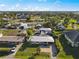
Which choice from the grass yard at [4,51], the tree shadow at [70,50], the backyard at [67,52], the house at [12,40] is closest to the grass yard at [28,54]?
the grass yard at [4,51]

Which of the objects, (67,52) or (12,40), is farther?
(12,40)

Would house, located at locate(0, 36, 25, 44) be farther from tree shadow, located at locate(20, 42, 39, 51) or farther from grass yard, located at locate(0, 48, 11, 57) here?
grass yard, located at locate(0, 48, 11, 57)

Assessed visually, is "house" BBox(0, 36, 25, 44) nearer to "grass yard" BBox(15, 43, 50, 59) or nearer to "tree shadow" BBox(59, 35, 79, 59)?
"grass yard" BBox(15, 43, 50, 59)

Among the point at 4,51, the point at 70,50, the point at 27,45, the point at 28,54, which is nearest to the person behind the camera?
the point at 28,54

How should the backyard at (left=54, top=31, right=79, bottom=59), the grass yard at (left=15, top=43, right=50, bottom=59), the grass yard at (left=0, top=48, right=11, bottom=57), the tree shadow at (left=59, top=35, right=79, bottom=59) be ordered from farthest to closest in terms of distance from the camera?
the grass yard at (left=0, top=48, right=11, bottom=57)
the tree shadow at (left=59, top=35, right=79, bottom=59)
the backyard at (left=54, top=31, right=79, bottom=59)
the grass yard at (left=15, top=43, right=50, bottom=59)

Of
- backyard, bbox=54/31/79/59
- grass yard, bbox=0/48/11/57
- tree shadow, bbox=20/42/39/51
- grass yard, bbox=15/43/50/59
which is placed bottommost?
grass yard, bbox=0/48/11/57

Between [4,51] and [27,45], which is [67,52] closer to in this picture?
[27,45]

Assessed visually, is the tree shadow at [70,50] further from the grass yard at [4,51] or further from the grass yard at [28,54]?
the grass yard at [4,51]

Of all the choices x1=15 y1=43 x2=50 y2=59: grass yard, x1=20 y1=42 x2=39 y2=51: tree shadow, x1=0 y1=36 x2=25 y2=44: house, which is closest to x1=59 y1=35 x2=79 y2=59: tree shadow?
x1=15 y1=43 x2=50 y2=59: grass yard

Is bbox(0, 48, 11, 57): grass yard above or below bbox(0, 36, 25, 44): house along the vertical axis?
below

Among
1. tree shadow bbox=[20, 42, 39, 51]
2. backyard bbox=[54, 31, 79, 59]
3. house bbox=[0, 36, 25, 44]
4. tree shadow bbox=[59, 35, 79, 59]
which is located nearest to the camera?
backyard bbox=[54, 31, 79, 59]

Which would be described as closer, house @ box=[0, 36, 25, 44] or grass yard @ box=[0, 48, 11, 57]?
grass yard @ box=[0, 48, 11, 57]

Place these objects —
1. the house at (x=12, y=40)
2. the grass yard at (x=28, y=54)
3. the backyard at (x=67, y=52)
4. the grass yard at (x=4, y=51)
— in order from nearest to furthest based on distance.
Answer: the grass yard at (x=28, y=54)
the backyard at (x=67, y=52)
the grass yard at (x=4, y=51)
the house at (x=12, y=40)

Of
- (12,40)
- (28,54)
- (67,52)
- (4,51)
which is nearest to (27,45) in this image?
(12,40)
